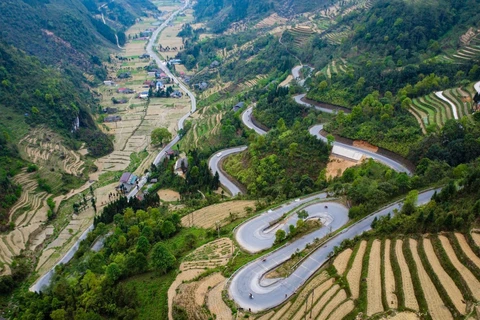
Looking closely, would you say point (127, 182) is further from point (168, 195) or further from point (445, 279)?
point (445, 279)

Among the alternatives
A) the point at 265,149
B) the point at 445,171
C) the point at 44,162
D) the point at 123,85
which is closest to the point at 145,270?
the point at 265,149

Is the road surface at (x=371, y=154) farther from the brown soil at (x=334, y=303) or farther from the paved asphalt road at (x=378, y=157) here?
the brown soil at (x=334, y=303)

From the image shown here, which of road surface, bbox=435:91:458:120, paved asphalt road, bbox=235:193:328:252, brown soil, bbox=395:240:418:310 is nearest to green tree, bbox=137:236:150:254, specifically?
paved asphalt road, bbox=235:193:328:252

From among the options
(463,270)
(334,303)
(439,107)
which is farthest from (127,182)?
(463,270)

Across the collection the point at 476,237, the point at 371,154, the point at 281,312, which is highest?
the point at 476,237

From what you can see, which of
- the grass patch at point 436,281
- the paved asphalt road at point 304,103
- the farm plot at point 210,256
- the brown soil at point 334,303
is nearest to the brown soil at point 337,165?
the paved asphalt road at point 304,103
